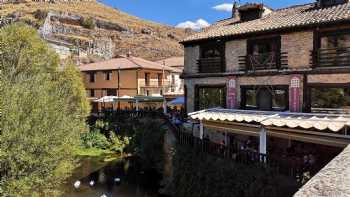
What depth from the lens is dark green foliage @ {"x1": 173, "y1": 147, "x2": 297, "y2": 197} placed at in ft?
47.3

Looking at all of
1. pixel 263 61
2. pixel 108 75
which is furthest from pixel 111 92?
pixel 263 61

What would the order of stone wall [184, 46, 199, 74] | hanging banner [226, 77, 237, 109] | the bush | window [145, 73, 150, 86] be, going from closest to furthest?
1. hanging banner [226, 77, 237, 109]
2. stone wall [184, 46, 199, 74]
3. the bush
4. window [145, 73, 150, 86]

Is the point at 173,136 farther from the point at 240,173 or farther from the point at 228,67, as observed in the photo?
the point at 240,173

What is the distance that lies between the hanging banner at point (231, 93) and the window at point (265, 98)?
0.59m

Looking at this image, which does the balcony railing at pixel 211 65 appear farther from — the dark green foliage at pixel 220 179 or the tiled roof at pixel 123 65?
the tiled roof at pixel 123 65

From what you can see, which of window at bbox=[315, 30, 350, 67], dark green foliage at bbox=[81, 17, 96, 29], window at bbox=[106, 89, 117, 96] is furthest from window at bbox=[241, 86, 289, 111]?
dark green foliage at bbox=[81, 17, 96, 29]

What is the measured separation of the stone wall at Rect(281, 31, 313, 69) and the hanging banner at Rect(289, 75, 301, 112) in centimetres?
86

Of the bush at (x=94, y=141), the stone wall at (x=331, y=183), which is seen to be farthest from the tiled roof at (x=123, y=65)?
the stone wall at (x=331, y=183)

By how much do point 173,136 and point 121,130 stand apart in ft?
44.1

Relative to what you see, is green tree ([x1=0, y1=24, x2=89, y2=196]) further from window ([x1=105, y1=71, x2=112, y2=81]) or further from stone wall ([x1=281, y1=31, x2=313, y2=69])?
window ([x1=105, y1=71, x2=112, y2=81])

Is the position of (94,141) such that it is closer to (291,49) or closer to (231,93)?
(231,93)

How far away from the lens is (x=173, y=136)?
26516 mm

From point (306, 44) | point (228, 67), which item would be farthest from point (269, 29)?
point (228, 67)

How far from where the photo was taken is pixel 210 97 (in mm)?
26234
